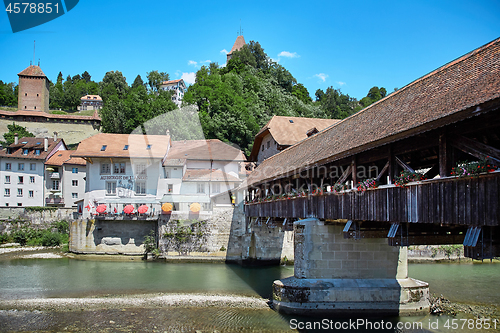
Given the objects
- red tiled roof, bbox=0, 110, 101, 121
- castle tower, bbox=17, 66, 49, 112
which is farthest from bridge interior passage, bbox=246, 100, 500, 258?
castle tower, bbox=17, 66, 49, 112

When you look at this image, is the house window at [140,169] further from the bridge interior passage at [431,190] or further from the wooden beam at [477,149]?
the wooden beam at [477,149]

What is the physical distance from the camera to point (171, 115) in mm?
43594

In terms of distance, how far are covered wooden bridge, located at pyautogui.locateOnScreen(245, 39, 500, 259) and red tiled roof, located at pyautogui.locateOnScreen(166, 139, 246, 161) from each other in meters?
20.6

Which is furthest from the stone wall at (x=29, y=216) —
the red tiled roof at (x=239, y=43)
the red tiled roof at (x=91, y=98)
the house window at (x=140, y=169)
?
the red tiled roof at (x=239, y=43)

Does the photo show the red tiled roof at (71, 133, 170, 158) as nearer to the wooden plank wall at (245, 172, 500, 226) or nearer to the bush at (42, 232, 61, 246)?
the bush at (42, 232, 61, 246)

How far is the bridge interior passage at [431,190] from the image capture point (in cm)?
636

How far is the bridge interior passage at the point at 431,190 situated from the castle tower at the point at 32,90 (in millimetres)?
65722

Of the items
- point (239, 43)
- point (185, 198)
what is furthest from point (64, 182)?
point (239, 43)

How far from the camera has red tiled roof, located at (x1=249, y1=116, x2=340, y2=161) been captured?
27406 millimetres

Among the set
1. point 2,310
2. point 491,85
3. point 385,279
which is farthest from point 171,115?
point 491,85

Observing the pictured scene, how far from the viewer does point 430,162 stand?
1012 cm

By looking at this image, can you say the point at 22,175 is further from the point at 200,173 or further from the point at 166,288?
the point at 166,288

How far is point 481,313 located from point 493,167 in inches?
332

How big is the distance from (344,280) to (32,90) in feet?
227
